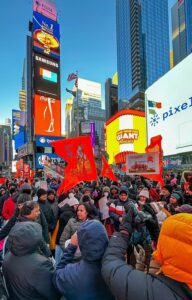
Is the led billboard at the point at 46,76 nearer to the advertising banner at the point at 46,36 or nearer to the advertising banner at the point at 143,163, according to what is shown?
the advertising banner at the point at 46,36

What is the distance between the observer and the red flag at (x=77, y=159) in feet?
22.6

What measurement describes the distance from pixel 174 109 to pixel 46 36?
2500cm

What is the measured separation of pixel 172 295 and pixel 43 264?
1.13m

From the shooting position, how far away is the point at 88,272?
2.04 meters

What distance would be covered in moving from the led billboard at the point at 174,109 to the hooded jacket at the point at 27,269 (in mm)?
21262

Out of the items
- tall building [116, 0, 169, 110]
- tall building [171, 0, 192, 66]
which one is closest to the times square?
tall building [116, 0, 169, 110]

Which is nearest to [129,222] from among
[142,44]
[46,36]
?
[46,36]

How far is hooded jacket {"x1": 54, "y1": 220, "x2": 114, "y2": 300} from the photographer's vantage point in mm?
2018

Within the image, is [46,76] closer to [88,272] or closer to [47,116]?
[47,116]

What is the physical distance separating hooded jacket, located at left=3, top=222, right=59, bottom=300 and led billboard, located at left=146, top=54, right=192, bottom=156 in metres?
21.3

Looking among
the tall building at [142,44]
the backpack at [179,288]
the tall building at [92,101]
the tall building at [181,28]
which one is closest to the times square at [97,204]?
the backpack at [179,288]

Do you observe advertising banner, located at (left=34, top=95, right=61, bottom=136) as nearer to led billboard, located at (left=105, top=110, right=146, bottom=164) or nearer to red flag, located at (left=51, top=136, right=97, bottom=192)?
led billboard, located at (left=105, top=110, right=146, bottom=164)

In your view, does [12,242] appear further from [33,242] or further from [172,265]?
[172,265]

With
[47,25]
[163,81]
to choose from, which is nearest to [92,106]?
[47,25]
